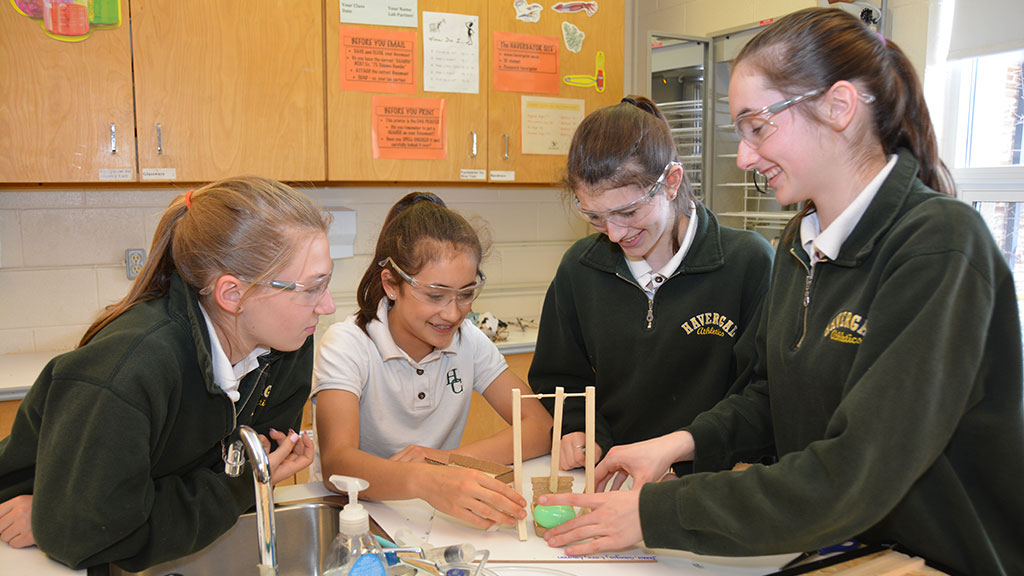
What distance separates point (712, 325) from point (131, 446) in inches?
40.7

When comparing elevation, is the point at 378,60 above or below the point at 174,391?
above

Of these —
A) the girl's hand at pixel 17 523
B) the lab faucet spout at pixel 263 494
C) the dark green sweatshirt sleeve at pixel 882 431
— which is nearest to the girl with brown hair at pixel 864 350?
the dark green sweatshirt sleeve at pixel 882 431

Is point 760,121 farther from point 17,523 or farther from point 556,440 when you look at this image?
point 17,523

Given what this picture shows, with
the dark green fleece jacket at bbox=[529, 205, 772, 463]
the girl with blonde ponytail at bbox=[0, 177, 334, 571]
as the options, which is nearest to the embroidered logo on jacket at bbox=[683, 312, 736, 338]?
the dark green fleece jacket at bbox=[529, 205, 772, 463]

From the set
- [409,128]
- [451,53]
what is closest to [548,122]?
[451,53]

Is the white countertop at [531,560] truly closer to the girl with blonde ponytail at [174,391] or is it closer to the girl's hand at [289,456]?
the girl with blonde ponytail at [174,391]

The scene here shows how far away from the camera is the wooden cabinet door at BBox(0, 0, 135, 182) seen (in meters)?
2.18

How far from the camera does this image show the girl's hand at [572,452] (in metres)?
1.43

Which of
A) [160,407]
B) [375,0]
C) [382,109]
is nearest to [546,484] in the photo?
[160,407]

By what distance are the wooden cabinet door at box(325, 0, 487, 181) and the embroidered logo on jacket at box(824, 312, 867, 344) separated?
1.90m

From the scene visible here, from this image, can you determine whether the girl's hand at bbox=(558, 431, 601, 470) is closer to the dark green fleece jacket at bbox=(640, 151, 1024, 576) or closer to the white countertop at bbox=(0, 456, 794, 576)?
the white countertop at bbox=(0, 456, 794, 576)

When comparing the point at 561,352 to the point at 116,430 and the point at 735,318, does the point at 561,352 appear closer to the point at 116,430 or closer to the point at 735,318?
the point at 735,318

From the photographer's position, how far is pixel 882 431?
839 mm

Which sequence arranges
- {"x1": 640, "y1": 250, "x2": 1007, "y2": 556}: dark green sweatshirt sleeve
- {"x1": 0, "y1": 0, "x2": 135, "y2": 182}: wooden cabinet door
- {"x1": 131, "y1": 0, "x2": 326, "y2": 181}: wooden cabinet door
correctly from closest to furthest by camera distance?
{"x1": 640, "y1": 250, "x2": 1007, "y2": 556}: dark green sweatshirt sleeve < {"x1": 0, "y1": 0, "x2": 135, "y2": 182}: wooden cabinet door < {"x1": 131, "y1": 0, "x2": 326, "y2": 181}: wooden cabinet door
